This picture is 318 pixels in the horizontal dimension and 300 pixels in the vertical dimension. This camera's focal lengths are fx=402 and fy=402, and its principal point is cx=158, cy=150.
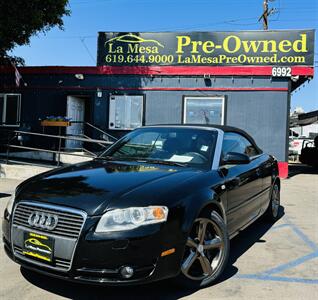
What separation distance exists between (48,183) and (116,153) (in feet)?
4.71

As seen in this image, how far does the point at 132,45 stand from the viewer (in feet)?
48.8

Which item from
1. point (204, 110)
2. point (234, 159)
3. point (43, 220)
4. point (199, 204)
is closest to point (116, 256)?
point (43, 220)

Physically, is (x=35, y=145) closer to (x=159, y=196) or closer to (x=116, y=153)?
(x=116, y=153)

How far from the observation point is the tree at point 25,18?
1134 cm

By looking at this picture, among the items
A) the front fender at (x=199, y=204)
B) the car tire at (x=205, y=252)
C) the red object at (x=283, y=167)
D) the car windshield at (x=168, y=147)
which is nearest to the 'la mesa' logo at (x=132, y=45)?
the red object at (x=283, y=167)

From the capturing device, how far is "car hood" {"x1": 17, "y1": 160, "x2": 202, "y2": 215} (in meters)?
3.37

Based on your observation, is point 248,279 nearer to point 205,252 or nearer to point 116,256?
point 205,252

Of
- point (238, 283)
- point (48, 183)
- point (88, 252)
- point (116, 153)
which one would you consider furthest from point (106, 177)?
point (238, 283)

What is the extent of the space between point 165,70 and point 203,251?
11.2 metres

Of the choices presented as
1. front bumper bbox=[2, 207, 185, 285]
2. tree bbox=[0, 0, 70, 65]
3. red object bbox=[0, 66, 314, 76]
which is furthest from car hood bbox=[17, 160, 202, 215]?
red object bbox=[0, 66, 314, 76]

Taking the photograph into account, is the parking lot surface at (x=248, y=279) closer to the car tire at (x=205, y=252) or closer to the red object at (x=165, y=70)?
the car tire at (x=205, y=252)

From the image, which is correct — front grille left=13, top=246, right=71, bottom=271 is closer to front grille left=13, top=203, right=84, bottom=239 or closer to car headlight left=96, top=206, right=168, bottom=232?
front grille left=13, top=203, right=84, bottom=239

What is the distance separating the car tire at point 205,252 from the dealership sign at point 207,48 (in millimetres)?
11014

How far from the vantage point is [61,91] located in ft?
50.3
